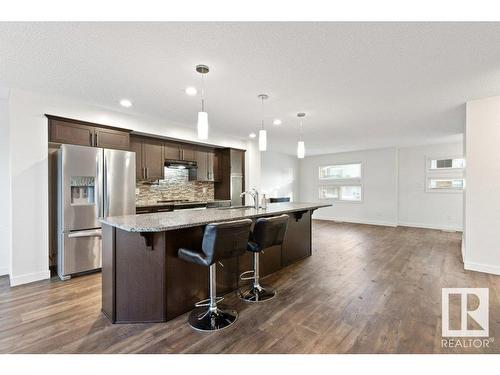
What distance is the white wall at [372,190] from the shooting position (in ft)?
24.8

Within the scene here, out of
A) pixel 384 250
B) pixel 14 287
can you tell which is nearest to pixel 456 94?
pixel 384 250

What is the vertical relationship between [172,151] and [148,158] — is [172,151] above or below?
above

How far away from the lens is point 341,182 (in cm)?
873

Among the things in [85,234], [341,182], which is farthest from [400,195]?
[85,234]

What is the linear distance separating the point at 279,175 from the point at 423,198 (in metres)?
4.45

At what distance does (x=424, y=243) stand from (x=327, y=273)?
126 inches

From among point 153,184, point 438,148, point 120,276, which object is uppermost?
point 438,148

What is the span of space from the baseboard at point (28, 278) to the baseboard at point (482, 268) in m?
5.93

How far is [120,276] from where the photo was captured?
2.21 m

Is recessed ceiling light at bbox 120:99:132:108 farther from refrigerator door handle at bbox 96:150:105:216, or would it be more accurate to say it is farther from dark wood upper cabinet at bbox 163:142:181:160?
dark wood upper cabinet at bbox 163:142:181:160

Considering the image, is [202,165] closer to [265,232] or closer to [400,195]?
[265,232]

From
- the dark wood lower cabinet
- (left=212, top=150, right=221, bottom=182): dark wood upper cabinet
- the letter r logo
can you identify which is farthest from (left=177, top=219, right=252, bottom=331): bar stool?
(left=212, top=150, right=221, bottom=182): dark wood upper cabinet

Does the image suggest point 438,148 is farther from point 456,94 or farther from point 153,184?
point 153,184

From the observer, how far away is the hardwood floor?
1.82m
